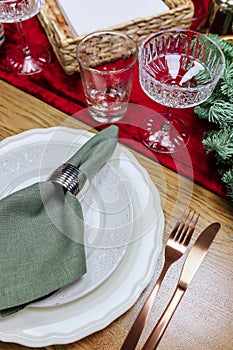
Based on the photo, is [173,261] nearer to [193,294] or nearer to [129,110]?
[193,294]

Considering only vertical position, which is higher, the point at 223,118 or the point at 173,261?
the point at 223,118

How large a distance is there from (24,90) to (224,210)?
0.45 metres

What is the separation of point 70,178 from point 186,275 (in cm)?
22

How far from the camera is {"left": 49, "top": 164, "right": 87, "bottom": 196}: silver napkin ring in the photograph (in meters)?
0.61

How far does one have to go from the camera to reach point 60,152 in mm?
693

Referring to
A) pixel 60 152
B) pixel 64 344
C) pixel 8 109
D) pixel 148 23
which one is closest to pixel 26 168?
pixel 60 152

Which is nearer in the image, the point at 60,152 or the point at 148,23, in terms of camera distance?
the point at 60,152

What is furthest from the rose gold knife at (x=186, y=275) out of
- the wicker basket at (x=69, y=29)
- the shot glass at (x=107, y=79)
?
the wicker basket at (x=69, y=29)

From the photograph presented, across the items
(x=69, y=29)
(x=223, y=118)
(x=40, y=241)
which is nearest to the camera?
(x=40, y=241)

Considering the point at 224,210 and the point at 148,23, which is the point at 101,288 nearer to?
the point at 224,210

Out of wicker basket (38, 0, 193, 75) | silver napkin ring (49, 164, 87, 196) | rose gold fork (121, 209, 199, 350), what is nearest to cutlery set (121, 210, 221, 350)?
rose gold fork (121, 209, 199, 350)

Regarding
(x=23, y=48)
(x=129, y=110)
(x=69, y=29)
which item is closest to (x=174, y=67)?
Result: (x=129, y=110)

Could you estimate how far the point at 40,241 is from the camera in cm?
57

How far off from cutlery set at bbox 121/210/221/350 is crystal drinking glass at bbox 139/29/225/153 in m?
0.16
